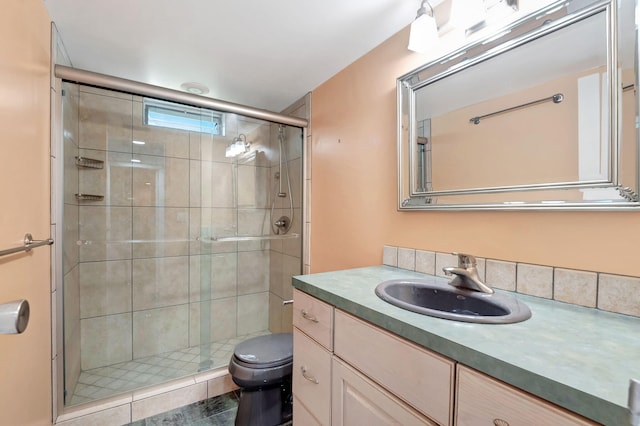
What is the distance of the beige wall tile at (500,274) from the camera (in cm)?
102

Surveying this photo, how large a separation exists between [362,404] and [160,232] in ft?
6.72

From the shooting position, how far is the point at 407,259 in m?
1.40

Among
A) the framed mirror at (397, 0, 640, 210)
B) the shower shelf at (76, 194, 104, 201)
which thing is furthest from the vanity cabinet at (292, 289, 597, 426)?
the shower shelf at (76, 194, 104, 201)

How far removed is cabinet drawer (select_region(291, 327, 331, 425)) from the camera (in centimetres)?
103

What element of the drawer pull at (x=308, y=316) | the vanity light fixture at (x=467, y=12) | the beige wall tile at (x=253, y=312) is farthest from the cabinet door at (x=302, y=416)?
the vanity light fixture at (x=467, y=12)

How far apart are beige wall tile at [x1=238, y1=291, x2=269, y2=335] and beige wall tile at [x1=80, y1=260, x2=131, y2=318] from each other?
0.87m

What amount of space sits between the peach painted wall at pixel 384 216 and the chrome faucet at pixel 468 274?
0.12m

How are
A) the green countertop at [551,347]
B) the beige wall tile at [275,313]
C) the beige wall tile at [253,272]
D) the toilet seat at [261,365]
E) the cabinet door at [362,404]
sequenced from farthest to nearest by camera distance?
the beige wall tile at [253,272] < the beige wall tile at [275,313] < the toilet seat at [261,365] < the cabinet door at [362,404] < the green countertop at [551,347]

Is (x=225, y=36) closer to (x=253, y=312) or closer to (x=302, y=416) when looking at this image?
(x=302, y=416)

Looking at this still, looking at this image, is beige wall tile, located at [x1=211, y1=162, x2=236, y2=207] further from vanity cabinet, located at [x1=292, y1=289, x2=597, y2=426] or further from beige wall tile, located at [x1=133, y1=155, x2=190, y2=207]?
vanity cabinet, located at [x1=292, y1=289, x2=597, y2=426]

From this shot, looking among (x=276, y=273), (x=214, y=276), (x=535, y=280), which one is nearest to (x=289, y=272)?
(x=276, y=273)

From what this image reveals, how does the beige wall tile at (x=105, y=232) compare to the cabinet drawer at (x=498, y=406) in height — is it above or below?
above

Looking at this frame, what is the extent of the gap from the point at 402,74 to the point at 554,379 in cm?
138

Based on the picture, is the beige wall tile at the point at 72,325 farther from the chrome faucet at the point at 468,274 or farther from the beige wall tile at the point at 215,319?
the chrome faucet at the point at 468,274
